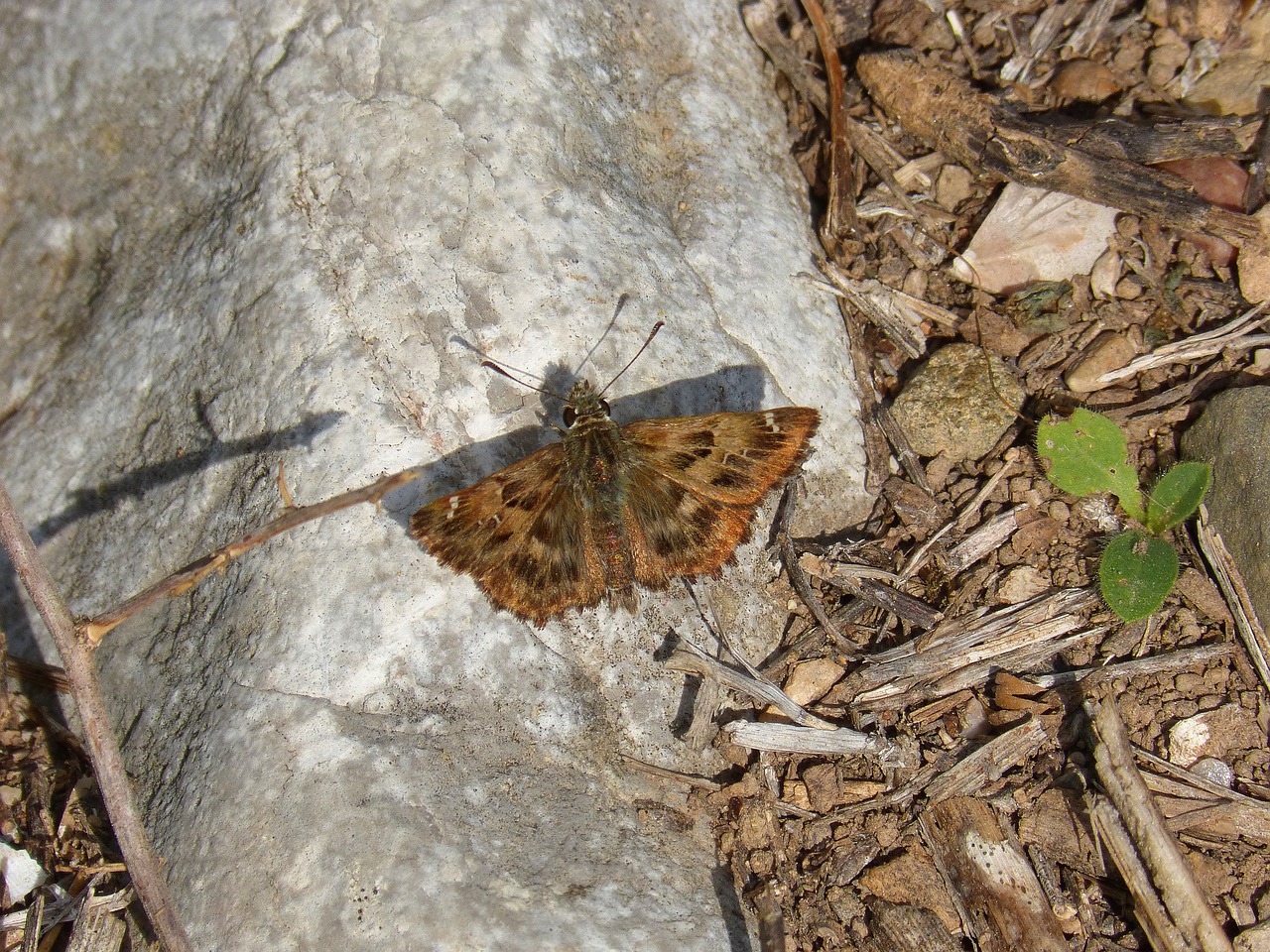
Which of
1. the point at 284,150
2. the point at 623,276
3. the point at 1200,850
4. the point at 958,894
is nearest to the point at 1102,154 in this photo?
the point at 623,276

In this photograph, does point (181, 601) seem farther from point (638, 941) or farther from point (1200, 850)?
point (1200, 850)

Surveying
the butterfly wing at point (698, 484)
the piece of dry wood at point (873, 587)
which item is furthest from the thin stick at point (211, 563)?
the piece of dry wood at point (873, 587)

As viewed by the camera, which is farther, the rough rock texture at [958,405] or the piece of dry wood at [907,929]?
the rough rock texture at [958,405]

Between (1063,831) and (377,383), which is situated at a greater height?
(377,383)

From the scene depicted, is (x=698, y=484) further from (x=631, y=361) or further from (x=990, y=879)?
(x=990, y=879)

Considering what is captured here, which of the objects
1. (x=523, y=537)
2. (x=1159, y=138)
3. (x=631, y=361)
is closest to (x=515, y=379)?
(x=631, y=361)

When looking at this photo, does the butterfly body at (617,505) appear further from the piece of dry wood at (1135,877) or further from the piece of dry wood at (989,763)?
the piece of dry wood at (1135,877)
